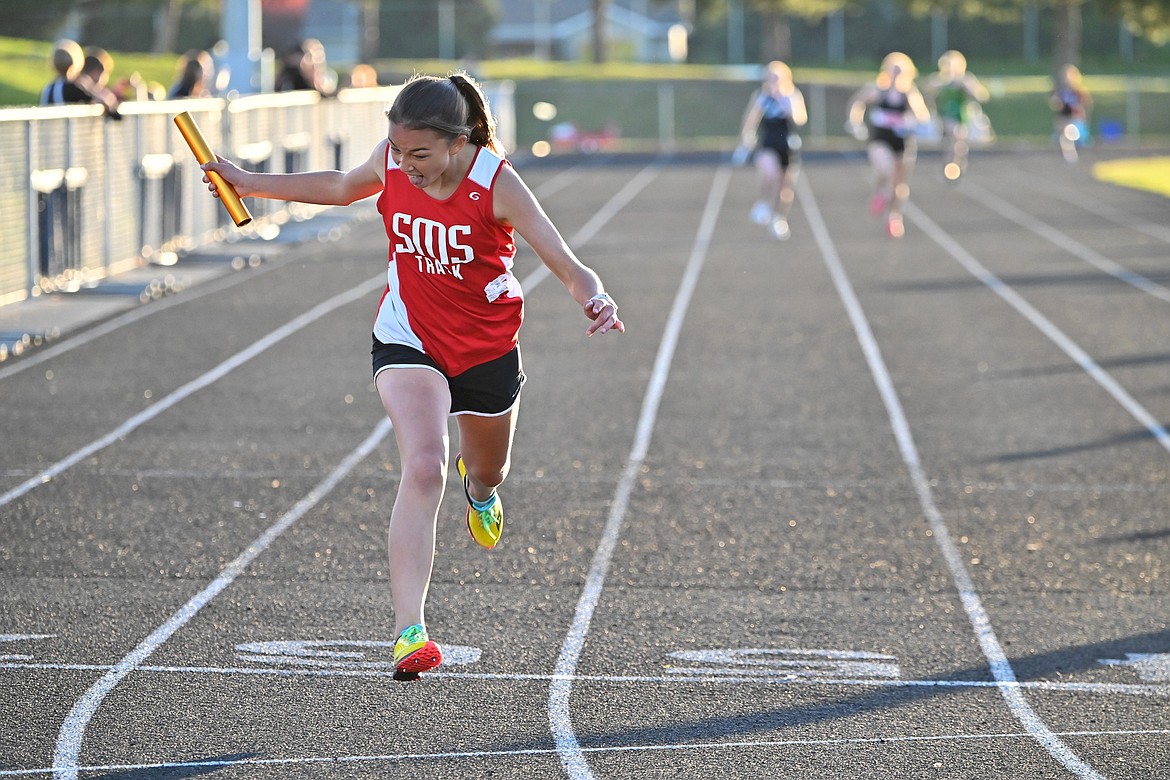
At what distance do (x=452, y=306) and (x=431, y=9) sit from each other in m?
56.7

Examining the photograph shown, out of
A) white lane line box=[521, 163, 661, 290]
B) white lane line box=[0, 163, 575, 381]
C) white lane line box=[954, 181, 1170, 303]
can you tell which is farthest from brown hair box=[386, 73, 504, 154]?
white lane line box=[954, 181, 1170, 303]

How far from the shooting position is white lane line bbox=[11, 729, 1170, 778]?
4.47m

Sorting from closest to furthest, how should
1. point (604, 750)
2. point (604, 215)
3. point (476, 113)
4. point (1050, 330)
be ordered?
point (604, 750)
point (476, 113)
point (1050, 330)
point (604, 215)

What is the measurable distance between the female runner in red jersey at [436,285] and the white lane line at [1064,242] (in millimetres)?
11975

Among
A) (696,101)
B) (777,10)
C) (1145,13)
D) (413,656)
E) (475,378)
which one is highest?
(777,10)

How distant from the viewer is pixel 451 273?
4.89 m

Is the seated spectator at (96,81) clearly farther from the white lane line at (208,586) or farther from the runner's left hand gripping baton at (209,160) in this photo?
the runner's left hand gripping baton at (209,160)

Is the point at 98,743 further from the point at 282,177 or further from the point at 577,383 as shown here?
the point at 577,383

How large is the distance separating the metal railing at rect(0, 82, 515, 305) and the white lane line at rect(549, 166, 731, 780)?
14.8 ft

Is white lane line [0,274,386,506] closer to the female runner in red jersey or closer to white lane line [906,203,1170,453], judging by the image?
the female runner in red jersey

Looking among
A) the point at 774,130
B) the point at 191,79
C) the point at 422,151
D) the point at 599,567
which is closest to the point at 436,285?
the point at 422,151

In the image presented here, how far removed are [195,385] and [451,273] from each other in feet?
20.8

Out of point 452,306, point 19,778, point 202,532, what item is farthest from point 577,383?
point 19,778

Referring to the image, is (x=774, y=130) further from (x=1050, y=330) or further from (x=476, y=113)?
(x=476, y=113)
